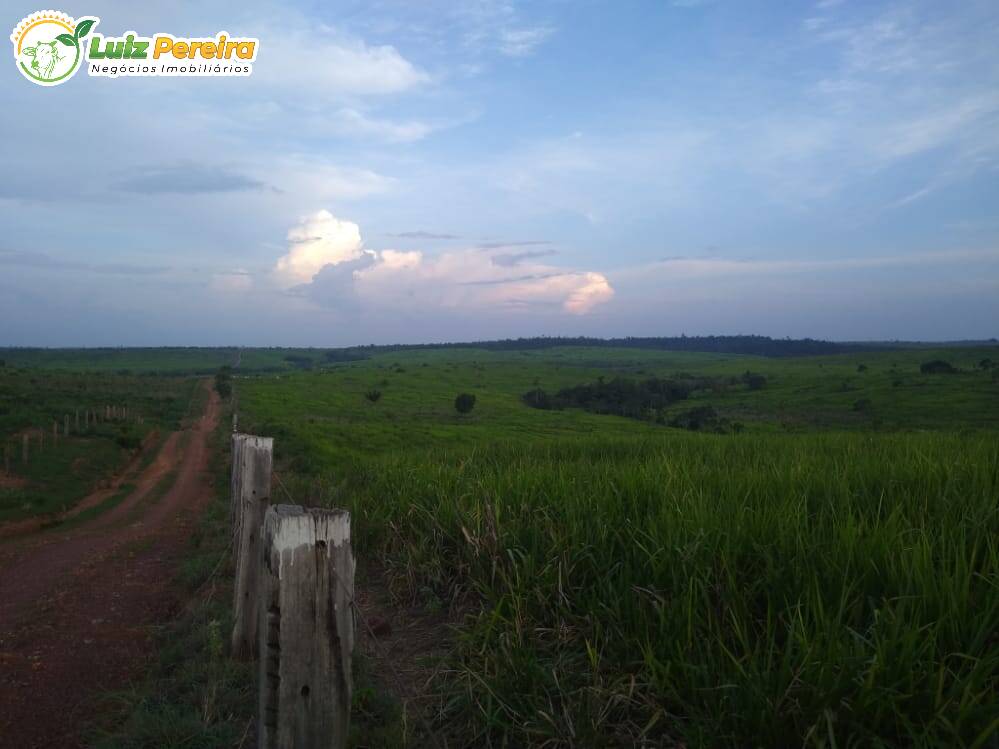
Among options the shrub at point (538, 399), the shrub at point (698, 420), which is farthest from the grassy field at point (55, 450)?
the shrub at point (538, 399)

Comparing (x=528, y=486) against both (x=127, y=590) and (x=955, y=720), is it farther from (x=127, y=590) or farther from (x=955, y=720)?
(x=127, y=590)

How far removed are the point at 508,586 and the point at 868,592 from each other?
2041 mm

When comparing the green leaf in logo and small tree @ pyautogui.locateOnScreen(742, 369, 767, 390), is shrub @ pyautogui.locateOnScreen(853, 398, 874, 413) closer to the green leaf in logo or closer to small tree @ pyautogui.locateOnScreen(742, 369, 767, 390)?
small tree @ pyautogui.locateOnScreen(742, 369, 767, 390)

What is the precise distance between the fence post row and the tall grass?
2.87ft

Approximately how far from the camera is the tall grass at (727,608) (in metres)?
2.51

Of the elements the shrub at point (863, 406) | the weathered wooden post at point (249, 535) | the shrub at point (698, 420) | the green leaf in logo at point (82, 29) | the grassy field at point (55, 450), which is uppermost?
the green leaf in logo at point (82, 29)

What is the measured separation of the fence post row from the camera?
2.49 meters

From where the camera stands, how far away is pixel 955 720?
2336 millimetres

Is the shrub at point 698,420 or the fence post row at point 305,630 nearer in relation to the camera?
the fence post row at point 305,630

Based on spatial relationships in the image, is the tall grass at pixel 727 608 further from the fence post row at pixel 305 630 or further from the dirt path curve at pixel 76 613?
the dirt path curve at pixel 76 613

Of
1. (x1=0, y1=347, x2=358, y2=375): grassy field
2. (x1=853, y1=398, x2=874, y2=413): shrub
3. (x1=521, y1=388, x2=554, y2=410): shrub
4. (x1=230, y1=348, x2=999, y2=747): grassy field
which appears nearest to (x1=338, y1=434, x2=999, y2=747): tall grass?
(x1=230, y1=348, x2=999, y2=747): grassy field

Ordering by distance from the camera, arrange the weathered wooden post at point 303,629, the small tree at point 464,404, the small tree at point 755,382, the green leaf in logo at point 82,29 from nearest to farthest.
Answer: the weathered wooden post at point 303,629 < the green leaf in logo at point 82,29 < the small tree at point 464,404 < the small tree at point 755,382

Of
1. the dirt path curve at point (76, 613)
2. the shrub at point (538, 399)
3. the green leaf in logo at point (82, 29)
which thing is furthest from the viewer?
the shrub at point (538, 399)

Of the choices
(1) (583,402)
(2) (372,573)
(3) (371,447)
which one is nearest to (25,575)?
(2) (372,573)
